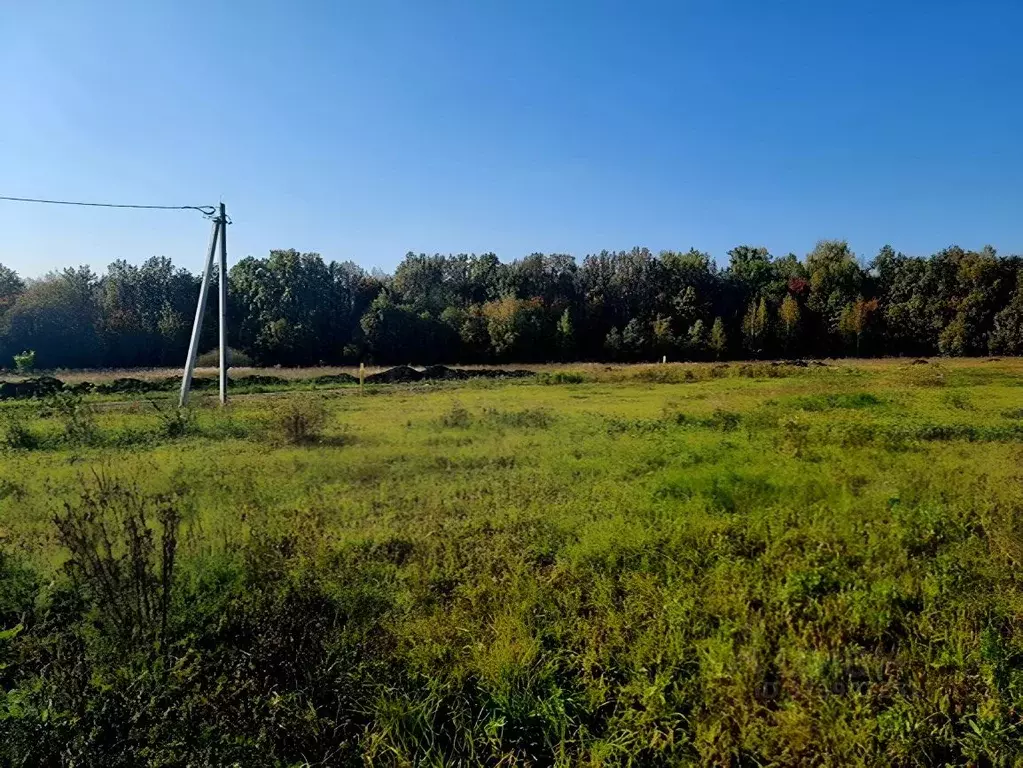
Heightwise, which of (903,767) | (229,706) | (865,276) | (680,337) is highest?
(865,276)

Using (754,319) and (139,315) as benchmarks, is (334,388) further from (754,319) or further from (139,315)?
(754,319)

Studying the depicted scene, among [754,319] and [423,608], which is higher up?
[754,319]

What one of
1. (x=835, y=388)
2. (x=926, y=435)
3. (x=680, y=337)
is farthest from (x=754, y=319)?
(x=926, y=435)

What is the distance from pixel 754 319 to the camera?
6241 cm

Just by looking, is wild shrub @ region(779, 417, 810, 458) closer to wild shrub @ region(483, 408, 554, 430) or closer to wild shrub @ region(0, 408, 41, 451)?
wild shrub @ region(483, 408, 554, 430)

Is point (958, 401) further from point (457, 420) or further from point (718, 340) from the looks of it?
point (718, 340)

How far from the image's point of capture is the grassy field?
4246 millimetres

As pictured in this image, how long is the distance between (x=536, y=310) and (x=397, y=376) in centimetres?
2548

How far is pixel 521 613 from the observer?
5.65m

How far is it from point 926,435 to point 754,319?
2021 inches

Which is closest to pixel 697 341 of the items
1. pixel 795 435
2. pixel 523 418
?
A: pixel 523 418

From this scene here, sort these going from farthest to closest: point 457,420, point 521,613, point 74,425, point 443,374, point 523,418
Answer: point 443,374, point 523,418, point 457,420, point 74,425, point 521,613

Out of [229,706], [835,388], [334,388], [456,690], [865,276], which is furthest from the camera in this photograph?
[865,276]

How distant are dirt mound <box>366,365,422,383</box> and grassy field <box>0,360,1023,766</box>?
2440cm
